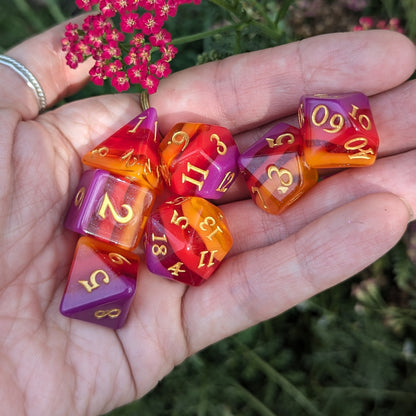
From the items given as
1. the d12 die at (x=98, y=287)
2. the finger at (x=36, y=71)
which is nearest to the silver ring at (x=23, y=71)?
the finger at (x=36, y=71)

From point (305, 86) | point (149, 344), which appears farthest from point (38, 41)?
point (149, 344)

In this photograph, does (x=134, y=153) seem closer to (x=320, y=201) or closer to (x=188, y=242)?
(x=188, y=242)

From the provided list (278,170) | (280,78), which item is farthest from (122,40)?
(278,170)

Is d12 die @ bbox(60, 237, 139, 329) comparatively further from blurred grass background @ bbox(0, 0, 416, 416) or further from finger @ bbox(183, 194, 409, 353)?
blurred grass background @ bbox(0, 0, 416, 416)

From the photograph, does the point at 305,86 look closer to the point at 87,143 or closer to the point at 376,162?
the point at 376,162

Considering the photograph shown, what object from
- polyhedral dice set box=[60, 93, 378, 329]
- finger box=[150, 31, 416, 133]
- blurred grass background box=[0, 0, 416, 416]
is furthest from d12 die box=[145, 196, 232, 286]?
blurred grass background box=[0, 0, 416, 416]
